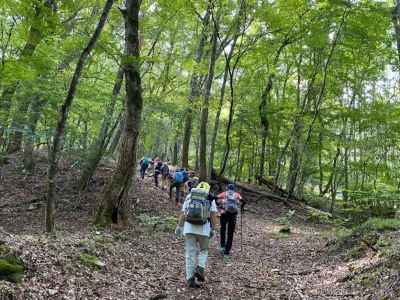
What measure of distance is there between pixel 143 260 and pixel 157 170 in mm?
11971

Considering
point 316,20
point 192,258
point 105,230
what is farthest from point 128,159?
point 316,20

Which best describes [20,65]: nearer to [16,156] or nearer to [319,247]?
[319,247]

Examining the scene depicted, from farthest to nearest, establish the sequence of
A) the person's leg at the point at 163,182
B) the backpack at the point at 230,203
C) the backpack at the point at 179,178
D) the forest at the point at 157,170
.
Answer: the person's leg at the point at 163,182 → the backpack at the point at 179,178 → the backpack at the point at 230,203 → the forest at the point at 157,170

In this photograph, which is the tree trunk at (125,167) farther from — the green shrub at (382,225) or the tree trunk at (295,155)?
the tree trunk at (295,155)

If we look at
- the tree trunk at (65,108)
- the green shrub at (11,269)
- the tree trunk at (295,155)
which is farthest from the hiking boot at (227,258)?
the tree trunk at (295,155)

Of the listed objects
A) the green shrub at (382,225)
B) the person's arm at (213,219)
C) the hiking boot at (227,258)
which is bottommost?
the hiking boot at (227,258)

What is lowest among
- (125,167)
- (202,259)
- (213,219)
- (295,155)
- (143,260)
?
(143,260)

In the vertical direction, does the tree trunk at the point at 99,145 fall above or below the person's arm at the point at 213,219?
above

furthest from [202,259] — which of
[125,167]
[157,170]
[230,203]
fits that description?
[157,170]

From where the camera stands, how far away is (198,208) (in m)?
7.03

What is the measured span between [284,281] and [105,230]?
491 centimetres

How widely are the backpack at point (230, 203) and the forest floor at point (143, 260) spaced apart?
1.20 metres

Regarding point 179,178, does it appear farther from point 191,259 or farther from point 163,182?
point 191,259

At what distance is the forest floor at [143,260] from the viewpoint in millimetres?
5789
